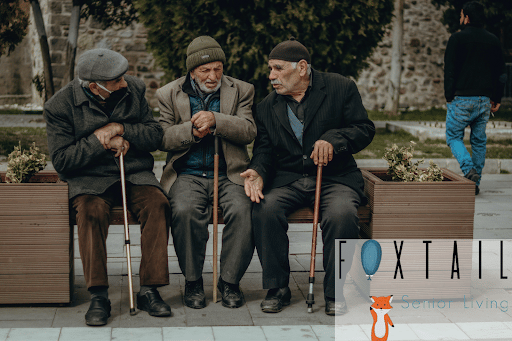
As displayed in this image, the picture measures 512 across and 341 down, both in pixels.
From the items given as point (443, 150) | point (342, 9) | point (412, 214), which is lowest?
point (443, 150)

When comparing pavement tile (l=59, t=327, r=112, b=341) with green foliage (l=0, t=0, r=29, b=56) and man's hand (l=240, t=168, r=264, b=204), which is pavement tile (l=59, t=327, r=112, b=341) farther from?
green foliage (l=0, t=0, r=29, b=56)

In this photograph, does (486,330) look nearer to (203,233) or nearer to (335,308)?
(335,308)

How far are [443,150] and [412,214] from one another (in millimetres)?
6099

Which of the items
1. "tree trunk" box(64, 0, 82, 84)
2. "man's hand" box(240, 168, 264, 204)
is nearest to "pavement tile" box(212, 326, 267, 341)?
"man's hand" box(240, 168, 264, 204)

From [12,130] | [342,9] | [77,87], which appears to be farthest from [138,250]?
[12,130]

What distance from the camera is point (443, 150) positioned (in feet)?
31.6

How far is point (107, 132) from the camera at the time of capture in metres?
3.83

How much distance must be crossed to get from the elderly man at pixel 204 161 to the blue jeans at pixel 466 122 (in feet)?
10.9

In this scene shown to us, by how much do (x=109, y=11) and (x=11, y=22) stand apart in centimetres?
220

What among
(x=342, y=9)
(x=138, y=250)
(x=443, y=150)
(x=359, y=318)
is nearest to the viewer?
(x=359, y=318)

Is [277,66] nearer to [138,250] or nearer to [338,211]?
[338,211]

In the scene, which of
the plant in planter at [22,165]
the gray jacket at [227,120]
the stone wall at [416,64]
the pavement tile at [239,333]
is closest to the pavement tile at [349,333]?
the pavement tile at [239,333]

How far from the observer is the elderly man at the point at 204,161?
12.7 feet

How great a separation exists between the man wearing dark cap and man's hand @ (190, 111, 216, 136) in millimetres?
359
